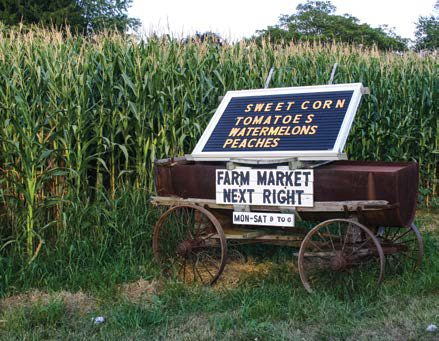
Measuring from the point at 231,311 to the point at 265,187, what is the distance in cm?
117

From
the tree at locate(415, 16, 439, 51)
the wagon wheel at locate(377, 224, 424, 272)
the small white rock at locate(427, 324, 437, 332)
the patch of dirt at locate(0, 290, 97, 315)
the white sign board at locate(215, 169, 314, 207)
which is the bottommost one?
the small white rock at locate(427, 324, 437, 332)

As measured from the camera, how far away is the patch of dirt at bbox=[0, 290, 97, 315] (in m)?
5.00

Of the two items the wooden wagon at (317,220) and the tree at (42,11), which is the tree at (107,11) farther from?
the wooden wagon at (317,220)

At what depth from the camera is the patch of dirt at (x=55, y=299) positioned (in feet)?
16.4

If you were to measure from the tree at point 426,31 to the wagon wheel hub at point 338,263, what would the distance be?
40.3 m

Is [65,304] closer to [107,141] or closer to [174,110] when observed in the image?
[107,141]

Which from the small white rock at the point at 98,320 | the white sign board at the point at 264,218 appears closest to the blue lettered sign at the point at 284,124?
the white sign board at the point at 264,218

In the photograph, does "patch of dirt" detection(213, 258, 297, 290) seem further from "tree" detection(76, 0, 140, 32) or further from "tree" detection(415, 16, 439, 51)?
"tree" detection(415, 16, 439, 51)

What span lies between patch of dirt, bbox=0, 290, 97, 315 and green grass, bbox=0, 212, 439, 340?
0.03 meters

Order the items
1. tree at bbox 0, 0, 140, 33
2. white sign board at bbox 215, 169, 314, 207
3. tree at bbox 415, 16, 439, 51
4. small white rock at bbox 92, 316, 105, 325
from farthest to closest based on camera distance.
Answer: tree at bbox 415, 16, 439, 51 → tree at bbox 0, 0, 140, 33 → white sign board at bbox 215, 169, 314, 207 → small white rock at bbox 92, 316, 105, 325

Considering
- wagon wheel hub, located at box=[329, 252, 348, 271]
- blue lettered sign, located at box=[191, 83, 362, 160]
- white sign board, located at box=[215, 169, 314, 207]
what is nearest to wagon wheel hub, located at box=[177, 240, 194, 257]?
white sign board, located at box=[215, 169, 314, 207]

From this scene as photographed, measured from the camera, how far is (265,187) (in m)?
5.36

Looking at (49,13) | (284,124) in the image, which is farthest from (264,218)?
(49,13)

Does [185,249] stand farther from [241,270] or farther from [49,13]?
[49,13]
